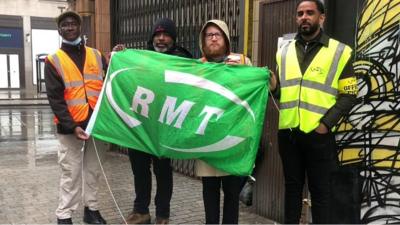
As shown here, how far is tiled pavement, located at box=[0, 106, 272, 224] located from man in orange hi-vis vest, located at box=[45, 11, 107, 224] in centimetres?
57

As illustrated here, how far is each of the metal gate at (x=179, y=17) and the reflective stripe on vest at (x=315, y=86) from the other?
2.18 metres

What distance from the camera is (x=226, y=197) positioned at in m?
3.83

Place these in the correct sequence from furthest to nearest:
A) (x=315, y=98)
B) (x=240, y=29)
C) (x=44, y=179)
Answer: (x=44, y=179), (x=240, y=29), (x=315, y=98)

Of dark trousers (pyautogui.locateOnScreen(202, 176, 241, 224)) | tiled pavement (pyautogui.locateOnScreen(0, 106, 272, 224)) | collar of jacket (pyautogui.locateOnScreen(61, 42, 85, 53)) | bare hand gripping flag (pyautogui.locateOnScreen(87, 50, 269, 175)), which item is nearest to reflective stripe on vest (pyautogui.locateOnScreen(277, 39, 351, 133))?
bare hand gripping flag (pyautogui.locateOnScreen(87, 50, 269, 175))

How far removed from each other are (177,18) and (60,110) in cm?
341

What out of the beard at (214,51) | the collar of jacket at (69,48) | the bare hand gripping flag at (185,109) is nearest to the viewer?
the bare hand gripping flag at (185,109)

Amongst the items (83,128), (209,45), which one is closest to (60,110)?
(83,128)

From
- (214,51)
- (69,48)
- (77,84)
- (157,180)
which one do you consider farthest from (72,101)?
(214,51)

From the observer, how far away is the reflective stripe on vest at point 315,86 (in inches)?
139

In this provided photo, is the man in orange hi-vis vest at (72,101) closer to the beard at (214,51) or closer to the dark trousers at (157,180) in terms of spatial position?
the dark trousers at (157,180)

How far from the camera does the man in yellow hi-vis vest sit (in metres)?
Answer: 3.54

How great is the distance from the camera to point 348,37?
4234 millimetres

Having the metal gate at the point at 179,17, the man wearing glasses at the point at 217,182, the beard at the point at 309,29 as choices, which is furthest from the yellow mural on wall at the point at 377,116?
the metal gate at the point at 179,17

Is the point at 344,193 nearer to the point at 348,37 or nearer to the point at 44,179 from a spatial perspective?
the point at 348,37
